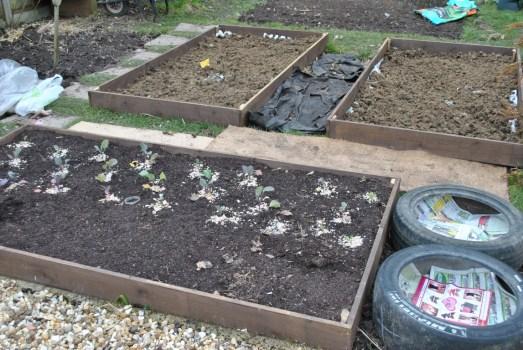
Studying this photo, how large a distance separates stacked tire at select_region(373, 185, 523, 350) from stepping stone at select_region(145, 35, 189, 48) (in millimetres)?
5125

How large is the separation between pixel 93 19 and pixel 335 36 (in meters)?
3.83

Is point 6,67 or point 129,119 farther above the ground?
point 6,67

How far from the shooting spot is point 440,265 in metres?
2.96

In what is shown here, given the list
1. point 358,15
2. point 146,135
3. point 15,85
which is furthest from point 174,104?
point 358,15

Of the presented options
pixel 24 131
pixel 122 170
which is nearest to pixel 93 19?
pixel 24 131

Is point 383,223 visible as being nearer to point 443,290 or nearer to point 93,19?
point 443,290

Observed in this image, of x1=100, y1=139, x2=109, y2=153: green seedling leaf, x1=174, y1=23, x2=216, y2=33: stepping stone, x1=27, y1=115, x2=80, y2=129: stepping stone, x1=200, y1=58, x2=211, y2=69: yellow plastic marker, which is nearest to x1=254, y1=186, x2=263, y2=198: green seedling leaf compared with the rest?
x1=100, y1=139, x2=109, y2=153: green seedling leaf

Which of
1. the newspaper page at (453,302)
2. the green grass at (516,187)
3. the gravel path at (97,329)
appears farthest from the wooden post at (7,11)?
the newspaper page at (453,302)

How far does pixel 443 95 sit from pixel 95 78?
12.5ft

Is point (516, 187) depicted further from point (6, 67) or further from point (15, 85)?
point (6, 67)

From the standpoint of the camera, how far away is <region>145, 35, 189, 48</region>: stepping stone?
25.4ft

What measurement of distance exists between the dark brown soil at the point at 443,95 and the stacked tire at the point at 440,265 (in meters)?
1.52

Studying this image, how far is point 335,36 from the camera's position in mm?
8164

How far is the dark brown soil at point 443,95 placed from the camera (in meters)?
4.94
